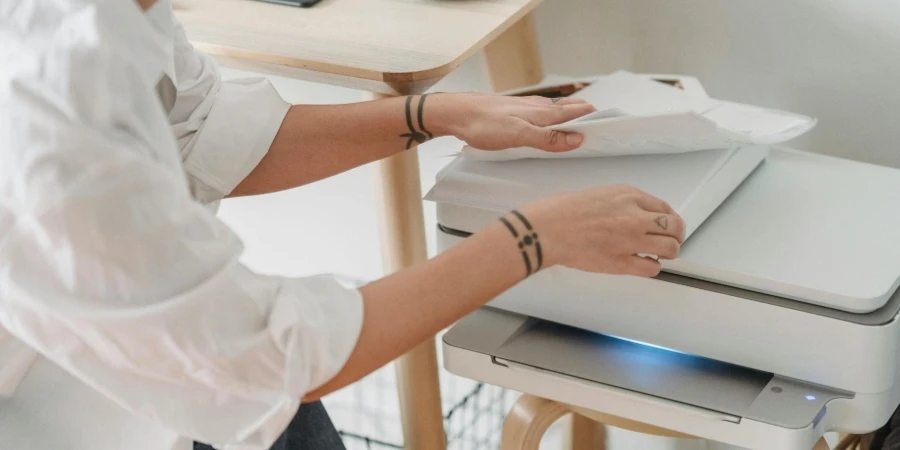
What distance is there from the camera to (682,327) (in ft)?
2.77

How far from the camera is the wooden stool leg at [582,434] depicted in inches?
54.7

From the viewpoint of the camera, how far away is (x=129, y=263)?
620 millimetres

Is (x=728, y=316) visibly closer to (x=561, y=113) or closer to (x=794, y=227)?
(x=794, y=227)

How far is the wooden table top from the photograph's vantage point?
0.95m

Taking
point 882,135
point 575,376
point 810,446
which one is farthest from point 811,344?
point 882,135

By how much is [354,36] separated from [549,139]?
253 mm

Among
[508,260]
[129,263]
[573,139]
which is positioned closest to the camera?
[129,263]

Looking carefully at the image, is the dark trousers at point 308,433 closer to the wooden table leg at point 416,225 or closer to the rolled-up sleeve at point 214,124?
the wooden table leg at point 416,225

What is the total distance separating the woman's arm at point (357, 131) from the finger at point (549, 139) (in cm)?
5

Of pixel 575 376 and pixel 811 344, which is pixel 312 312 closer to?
pixel 575 376

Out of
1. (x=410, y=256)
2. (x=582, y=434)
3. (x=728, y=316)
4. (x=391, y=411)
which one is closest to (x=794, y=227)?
(x=728, y=316)

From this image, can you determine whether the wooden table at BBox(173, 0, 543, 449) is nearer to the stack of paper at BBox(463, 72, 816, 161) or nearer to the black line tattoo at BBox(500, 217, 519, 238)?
the stack of paper at BBox(463, 72, 816, 161)

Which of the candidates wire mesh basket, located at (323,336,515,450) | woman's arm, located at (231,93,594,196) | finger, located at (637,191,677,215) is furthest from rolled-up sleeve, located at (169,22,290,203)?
wire mesh basket, located at (323,336,515,450)

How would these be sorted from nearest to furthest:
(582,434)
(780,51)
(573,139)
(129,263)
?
(129,263) → (573,139) → (780,51) → (582,434)
